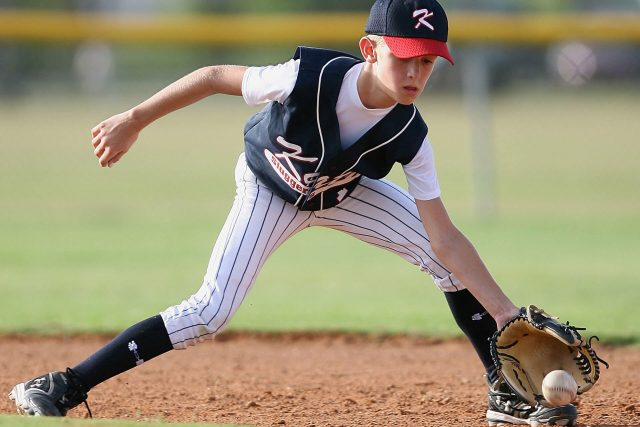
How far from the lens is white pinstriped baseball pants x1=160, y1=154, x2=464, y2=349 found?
11.9ft

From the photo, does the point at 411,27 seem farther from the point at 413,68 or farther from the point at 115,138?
the point at 115,138

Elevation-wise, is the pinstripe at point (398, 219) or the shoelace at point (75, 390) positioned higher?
the pinstripe at point (398, 219)

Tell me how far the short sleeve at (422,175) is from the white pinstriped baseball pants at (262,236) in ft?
0.82

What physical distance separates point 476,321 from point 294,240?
552cm

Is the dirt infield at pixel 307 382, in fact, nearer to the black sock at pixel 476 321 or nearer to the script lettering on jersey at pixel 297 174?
the black sock at pixel 476 321

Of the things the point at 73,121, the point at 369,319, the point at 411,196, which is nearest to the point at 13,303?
the point at 369,319

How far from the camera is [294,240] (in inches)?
370

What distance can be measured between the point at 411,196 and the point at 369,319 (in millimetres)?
2442

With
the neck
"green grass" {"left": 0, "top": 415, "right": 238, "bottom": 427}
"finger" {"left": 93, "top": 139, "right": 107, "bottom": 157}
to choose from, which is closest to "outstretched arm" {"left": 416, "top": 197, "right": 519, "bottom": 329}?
the neck

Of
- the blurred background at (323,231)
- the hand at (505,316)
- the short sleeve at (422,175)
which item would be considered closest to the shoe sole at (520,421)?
the hand at (505,316)

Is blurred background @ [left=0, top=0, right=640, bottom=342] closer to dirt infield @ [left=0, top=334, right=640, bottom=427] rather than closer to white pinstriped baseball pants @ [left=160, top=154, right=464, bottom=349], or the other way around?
dirt infield @ [left=0, top=334, right=640, bottom=427]

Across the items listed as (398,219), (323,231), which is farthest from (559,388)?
(323,231)

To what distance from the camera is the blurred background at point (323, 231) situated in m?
6.54

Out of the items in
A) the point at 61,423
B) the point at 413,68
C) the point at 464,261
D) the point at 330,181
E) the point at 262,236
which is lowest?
the point at 61,423
